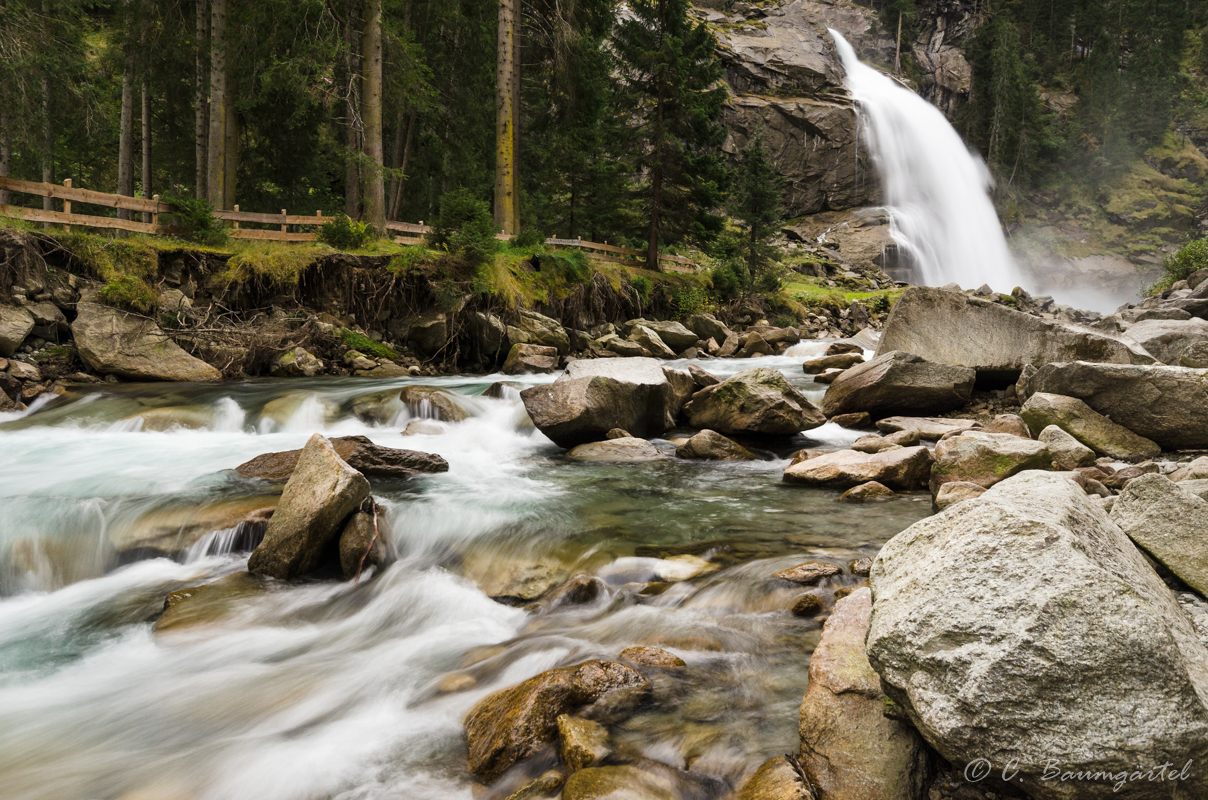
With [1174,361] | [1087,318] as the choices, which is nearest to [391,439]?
[1174,361]

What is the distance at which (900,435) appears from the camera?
8586mm

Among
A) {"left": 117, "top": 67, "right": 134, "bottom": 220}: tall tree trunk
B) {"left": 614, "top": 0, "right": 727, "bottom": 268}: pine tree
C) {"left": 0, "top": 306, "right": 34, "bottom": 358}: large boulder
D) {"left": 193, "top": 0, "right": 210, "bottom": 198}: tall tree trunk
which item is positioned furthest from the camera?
{"left": 614, "top": 0, "right": 727, "bottom": 268}: pine tree

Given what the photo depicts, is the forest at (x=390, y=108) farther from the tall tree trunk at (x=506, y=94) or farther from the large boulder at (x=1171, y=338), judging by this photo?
the large boulder at (x=1171, y=338)

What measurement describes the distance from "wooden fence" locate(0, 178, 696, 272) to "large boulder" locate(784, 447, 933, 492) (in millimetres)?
13042

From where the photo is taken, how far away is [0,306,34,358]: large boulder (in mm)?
10930

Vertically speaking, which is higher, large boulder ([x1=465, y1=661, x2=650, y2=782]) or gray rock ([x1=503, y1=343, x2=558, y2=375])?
gray rock ([x1=503, y1=343, x2=558, y2=375])

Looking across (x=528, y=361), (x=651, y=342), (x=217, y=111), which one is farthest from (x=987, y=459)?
(x=217, y=111)

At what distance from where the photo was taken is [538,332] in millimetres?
16734

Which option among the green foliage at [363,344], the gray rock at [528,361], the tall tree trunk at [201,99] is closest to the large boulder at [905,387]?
the gray rock at [528,361]

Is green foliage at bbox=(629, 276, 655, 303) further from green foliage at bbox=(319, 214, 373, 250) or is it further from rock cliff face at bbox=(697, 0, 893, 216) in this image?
rock cliff face at bbox=(697, 0, 893, 216)

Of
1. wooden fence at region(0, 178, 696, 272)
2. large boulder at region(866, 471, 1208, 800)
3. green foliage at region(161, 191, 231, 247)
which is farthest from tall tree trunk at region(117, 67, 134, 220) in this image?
large boulder at region(866, 471, 1208, 800)

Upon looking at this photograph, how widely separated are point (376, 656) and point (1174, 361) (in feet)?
Result: 41.0

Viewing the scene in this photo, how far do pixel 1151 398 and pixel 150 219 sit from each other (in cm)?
2078

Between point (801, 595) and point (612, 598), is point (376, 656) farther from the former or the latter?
point (801, 595)
